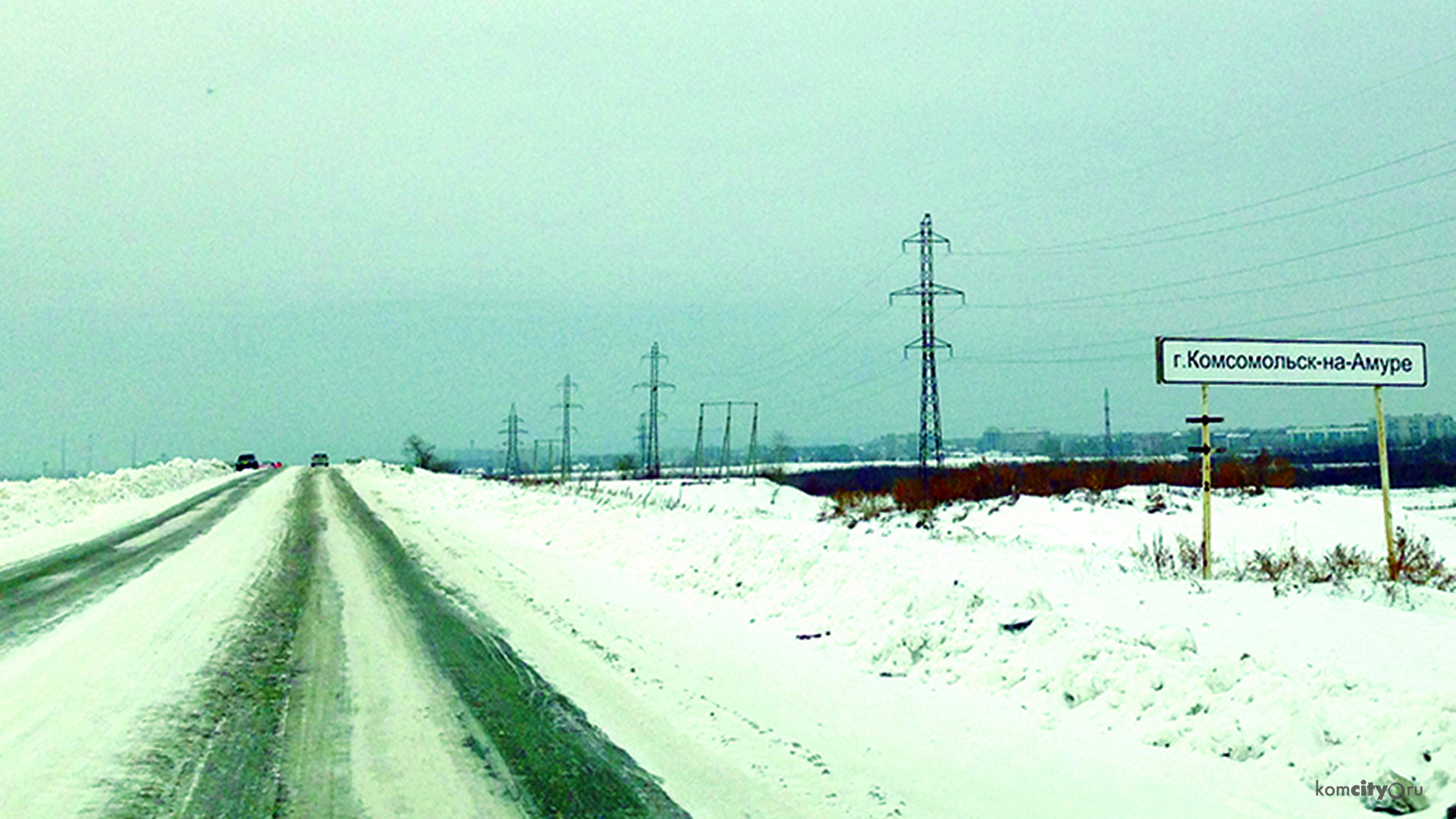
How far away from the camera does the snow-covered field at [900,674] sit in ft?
Answer: 20.0

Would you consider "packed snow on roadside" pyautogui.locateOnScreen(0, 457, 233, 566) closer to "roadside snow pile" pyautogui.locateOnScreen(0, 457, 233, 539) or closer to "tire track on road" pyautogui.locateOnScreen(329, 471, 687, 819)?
"roadside snow pile" pyautogui.locateOnScreen(0, 457, 233, 539)

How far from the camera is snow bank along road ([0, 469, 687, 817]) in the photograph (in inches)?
231

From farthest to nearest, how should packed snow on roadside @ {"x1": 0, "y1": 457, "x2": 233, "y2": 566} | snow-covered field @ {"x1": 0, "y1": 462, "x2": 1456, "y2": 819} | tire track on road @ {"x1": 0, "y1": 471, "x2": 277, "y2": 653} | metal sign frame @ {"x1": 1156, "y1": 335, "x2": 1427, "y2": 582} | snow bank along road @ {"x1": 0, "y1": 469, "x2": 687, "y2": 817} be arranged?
packed snow on roadside @ {"x1": 0, "y1": 457, "x2": 233, "y2": 566}
metal sign frame @ {"x1": 1156, "y1": 335, "x2": 1427, "y2": 582}
tire track on road @ {"x1": 0, "y1": 471, "x2": 277, "y2": 653}
snow-covered field @ {"x1": 0, "y1": 462, "x2": 1456, "y2": 819}
snow bank along road @ {"x1": 0, "y1": 469, "x2": 687, "y2": 817}

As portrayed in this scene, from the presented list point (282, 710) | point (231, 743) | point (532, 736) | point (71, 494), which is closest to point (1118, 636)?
point (532, 736)

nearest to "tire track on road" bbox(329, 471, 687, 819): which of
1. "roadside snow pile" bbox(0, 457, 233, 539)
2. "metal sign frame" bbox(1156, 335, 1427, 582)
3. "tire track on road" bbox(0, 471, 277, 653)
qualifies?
"tire track on road" bbox(0, 471, 277, 653)

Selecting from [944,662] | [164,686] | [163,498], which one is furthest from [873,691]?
[163,498]

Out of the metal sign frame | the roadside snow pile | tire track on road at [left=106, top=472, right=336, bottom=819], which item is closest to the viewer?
tire track on road at [left=106, top=472, right=336, bottom=819]

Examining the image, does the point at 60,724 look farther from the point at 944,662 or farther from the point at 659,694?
the point at 944,662

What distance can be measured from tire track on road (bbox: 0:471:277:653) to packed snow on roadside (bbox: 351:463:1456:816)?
6.94m

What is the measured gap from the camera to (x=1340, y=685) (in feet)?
22.6

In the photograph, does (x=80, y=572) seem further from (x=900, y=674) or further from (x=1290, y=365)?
(x=1290, y=365)

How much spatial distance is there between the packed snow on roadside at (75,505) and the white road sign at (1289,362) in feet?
64.5

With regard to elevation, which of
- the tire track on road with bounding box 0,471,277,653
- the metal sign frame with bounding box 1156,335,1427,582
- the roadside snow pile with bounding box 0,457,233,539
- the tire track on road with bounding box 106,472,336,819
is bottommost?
the tire track on road with bounding box 106,472,336,819

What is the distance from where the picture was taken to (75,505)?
3522cm
